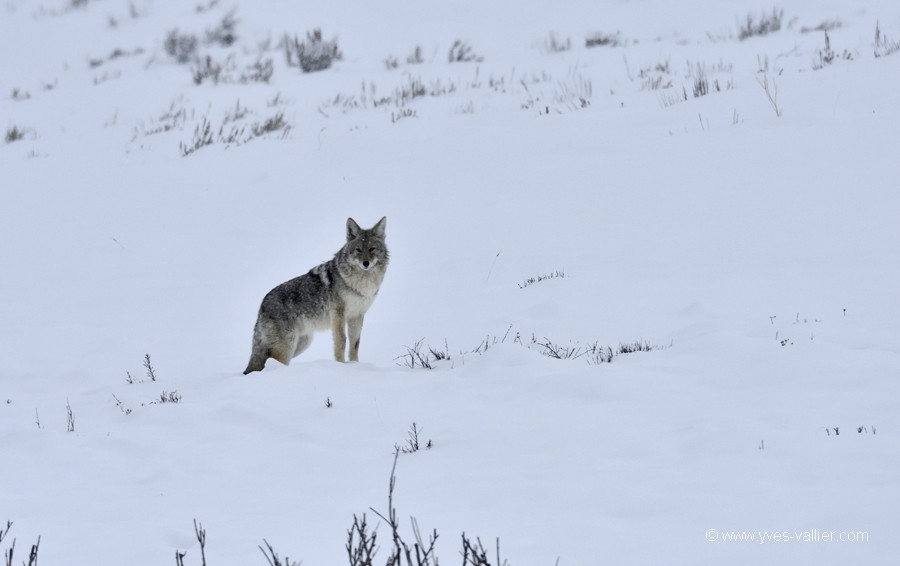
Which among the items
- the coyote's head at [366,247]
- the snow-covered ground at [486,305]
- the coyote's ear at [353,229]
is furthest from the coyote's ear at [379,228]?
the snow-covered ground at [486,305]

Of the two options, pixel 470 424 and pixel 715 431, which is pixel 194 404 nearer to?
pixel 470 424

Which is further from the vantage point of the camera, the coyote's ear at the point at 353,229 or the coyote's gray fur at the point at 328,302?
the coyote's ear at the point at 353,229

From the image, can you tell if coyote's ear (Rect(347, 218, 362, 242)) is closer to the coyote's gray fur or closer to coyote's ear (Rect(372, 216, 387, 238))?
the coyote's gray fur

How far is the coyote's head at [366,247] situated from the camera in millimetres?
7949

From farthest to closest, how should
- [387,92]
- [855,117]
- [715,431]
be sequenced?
1. [387,92]
2. [855,117]
3. [715,431]

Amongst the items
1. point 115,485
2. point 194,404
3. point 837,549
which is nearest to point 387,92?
point 194,404

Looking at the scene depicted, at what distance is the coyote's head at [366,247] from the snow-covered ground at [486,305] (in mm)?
834

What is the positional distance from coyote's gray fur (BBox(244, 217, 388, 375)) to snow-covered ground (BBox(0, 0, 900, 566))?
520 mm

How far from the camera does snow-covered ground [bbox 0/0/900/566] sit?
4.05 metres

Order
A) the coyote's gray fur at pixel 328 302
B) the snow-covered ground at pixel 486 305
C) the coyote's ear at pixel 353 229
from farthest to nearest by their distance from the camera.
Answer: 1. the coyote's ear at pixel 353 229
2. the coyote's gray fur at pixel 328 302
3. the snow-covered ground at pixel 486 305

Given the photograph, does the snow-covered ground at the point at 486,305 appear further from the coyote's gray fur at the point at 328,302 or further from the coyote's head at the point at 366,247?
the coyote's head at the point at 366,247

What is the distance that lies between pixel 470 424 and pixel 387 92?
13.6 meters

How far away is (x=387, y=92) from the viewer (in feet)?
59.1

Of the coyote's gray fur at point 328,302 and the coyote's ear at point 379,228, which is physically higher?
the coyote's ear at point 379,228
